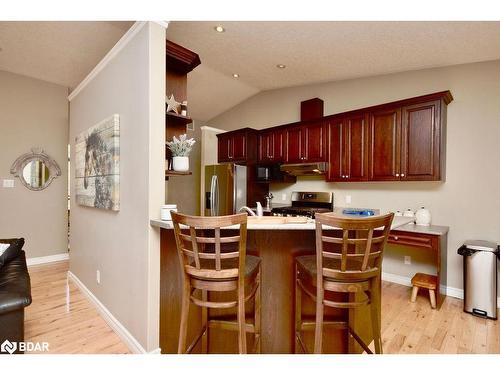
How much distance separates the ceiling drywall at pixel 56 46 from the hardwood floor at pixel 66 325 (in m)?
2.95

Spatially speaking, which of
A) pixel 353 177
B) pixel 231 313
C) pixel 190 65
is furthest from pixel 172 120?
pixel 353 177

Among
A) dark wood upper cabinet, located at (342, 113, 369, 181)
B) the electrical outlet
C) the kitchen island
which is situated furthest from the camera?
the electrical outlet

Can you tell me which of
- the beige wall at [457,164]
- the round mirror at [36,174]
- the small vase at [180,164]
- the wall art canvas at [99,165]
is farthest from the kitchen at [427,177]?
the round mirror at [36,174]

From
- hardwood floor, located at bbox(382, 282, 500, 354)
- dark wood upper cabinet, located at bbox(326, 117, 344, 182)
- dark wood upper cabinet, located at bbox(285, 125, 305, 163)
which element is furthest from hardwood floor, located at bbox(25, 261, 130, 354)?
dark wood upper cabinet, located at bbox(285, 125, 305, 163)

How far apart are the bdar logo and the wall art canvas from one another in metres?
1.11

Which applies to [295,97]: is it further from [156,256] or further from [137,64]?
[156,256]

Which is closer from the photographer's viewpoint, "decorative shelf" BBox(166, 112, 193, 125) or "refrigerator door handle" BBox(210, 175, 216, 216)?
"decorative shelf" BBox(166, 112, 193, 125)

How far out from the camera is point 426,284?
296 cm

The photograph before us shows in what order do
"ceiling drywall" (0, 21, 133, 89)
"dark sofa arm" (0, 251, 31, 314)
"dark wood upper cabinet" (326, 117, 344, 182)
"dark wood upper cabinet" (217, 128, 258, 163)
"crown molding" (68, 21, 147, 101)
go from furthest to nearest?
"dark wood upper cabinet" (217, 128, 258, 163) < "dark wood upper cabinet" (326, 117, 344, 182) < "ceiling drywall" (0, 21, 133, 89) < "crown molding" (68, 21, 147, 101) < "dark sofa arm" (0, 251, 31, 314)

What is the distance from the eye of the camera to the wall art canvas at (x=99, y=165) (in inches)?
94.5

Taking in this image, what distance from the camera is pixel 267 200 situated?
4836mm

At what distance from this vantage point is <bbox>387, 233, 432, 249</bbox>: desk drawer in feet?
9.71

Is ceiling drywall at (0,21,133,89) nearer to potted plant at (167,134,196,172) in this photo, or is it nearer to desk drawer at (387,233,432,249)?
potted plant at (167,134,196,172)

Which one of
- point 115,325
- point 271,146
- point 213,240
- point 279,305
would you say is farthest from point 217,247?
point 271,146
